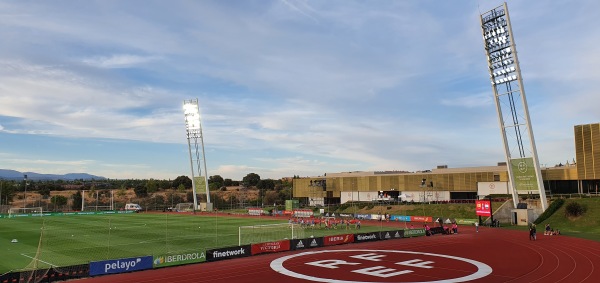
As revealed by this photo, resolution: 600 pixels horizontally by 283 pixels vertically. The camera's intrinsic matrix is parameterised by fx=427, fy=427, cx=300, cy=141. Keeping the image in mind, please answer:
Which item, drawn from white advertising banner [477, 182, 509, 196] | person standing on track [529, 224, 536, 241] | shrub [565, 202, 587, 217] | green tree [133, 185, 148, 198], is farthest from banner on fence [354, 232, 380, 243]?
green tree [133, 185, 148, 198]

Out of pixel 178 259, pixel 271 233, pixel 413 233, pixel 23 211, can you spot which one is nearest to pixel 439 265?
pixel 178 259

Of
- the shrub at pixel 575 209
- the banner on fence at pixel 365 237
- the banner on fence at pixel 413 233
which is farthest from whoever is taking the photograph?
the shrub at pixel 575 209

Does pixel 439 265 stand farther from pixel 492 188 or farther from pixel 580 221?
pixel 492 188

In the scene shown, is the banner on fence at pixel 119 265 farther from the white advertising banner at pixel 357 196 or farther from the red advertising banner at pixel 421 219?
the white advertising banner at pixel 357 196

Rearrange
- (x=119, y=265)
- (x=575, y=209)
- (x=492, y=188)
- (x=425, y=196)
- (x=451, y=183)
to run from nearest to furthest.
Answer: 1. (x=119, y=265)
2. (x=575, y=209)
3. (x=492, y=188)
4. (x=451, y=183)
5. (x=425, y=196)

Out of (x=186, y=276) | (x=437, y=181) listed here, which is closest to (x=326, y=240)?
(x=186, y=276)

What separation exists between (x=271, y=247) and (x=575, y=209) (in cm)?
4506

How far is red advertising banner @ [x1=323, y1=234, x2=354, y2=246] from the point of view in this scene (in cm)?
3938

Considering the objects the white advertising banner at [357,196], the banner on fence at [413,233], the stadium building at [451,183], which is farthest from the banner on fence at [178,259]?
the white advertising banner at [357,196]

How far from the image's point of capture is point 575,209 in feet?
188

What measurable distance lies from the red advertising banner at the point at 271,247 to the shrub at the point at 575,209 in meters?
42.5

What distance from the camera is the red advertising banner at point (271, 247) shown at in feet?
113

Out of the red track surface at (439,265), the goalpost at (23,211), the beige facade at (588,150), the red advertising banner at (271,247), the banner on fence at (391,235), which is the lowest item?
the red track surface at (439,265)

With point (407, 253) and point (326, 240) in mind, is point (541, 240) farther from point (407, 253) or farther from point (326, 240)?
point (326, 240)
